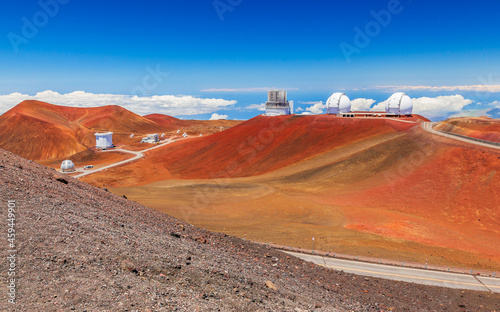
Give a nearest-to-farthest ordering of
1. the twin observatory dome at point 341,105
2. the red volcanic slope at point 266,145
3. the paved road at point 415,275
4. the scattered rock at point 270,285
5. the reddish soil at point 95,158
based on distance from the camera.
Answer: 1. the scattered rock at point 270,285
2. the paved road at point 415,275
3. the red volcanic slope at point 266,145
4. the twin observatory dome at point 341,105
5. the reddish soil at point 95,158

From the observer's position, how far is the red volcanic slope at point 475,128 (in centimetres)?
4539

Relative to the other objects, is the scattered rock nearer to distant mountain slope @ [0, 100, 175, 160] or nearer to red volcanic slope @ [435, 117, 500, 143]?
red volcanic slope @ [435, 117, 500, 143]

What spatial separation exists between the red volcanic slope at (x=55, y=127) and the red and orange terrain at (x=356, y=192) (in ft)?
212

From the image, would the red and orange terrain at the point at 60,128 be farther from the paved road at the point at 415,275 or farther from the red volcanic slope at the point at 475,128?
the paved road at the point at 415,275

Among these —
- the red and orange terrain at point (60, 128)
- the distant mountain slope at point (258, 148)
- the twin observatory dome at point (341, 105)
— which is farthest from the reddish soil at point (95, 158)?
the twin observatory dome at point (341, 105)

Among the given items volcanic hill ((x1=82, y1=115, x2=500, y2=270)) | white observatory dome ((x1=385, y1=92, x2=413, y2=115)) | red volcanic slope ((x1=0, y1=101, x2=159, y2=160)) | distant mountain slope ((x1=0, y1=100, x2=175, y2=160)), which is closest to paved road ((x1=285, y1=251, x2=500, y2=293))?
volcanic hill ((x1=82, y1=115, x2=500, y2=270))

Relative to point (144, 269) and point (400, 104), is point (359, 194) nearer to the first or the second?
point (144, 269)

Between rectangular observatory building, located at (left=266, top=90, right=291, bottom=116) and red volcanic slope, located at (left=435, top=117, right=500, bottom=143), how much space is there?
42.3 meters

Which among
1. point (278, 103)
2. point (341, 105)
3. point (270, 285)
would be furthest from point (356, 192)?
point (278, 103)

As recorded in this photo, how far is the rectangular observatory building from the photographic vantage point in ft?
297

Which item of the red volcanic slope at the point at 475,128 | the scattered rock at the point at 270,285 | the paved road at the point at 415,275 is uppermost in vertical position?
the red volcanic slope at the point at 475,128

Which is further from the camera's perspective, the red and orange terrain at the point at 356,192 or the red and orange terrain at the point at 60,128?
the red and orange terrain at the point at 60,128

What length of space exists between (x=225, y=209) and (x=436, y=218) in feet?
71.4

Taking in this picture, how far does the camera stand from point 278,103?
Answer: 90.9 metres
